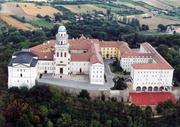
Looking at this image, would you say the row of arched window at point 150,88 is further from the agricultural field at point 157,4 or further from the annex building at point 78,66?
the agricultural field at point 157,4

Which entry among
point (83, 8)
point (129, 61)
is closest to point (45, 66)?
point (129, 61)

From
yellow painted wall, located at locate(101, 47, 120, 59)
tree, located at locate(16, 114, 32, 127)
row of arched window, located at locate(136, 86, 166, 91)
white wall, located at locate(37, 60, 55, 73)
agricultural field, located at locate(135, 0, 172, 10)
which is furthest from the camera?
agricultural field, located at locate(135, 0, 172, 10)

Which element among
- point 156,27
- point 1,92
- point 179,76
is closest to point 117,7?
point 156,27

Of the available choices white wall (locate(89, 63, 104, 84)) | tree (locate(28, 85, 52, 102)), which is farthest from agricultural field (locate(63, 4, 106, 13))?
tree (locate(28, 85, 52, 102))

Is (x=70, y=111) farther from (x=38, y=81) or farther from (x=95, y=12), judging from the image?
(x=95, y=12)

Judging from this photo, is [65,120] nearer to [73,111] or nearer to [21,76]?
[73,111]

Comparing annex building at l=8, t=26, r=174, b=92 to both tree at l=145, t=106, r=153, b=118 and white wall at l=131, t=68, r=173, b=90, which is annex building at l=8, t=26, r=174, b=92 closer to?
white wall at l=131, t=68, r=173, b=90
